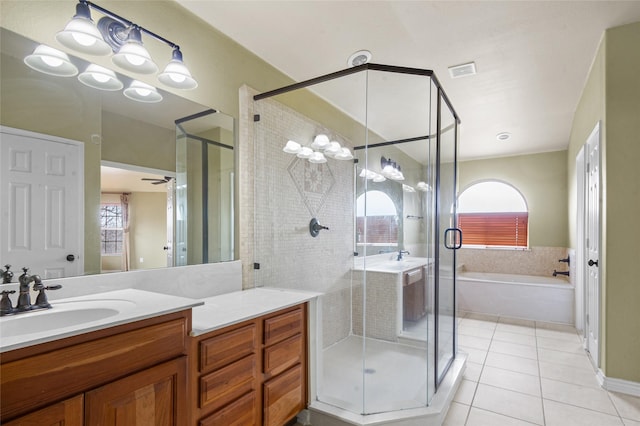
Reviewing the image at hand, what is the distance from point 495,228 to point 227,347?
5.67 metres

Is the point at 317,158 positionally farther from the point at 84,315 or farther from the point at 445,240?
the point at 84,315

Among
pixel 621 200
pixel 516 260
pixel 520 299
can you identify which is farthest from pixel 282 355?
pixel 516 260

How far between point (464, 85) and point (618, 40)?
1097 millimetres

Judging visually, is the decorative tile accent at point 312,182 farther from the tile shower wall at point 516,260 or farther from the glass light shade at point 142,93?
the tile shower wall at point 516,260

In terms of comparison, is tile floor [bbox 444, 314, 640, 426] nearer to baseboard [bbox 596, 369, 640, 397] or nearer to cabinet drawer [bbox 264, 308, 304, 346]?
baseboard [bbox 596, 369, 640, 397]

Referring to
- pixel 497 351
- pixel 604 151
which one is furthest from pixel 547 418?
pixel 604 151

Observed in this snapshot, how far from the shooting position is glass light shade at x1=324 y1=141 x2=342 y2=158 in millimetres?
2838

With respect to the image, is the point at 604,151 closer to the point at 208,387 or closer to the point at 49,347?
the point at 208,387

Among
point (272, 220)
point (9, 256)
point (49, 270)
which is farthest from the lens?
point (272, 220)

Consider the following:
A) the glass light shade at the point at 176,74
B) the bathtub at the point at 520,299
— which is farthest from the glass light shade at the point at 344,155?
the bathtub at the point at 520,299

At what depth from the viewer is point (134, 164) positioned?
6.00 ft

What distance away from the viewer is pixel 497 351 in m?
3.36

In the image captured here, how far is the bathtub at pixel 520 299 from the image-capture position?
4309 millimetres

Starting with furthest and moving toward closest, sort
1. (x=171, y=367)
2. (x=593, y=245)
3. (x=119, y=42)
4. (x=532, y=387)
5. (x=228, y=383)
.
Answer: (x=593, y=245) < (x=532, y=387) < (x=119, y=42) < (x=228, y=383) < (x=171, y=367)
